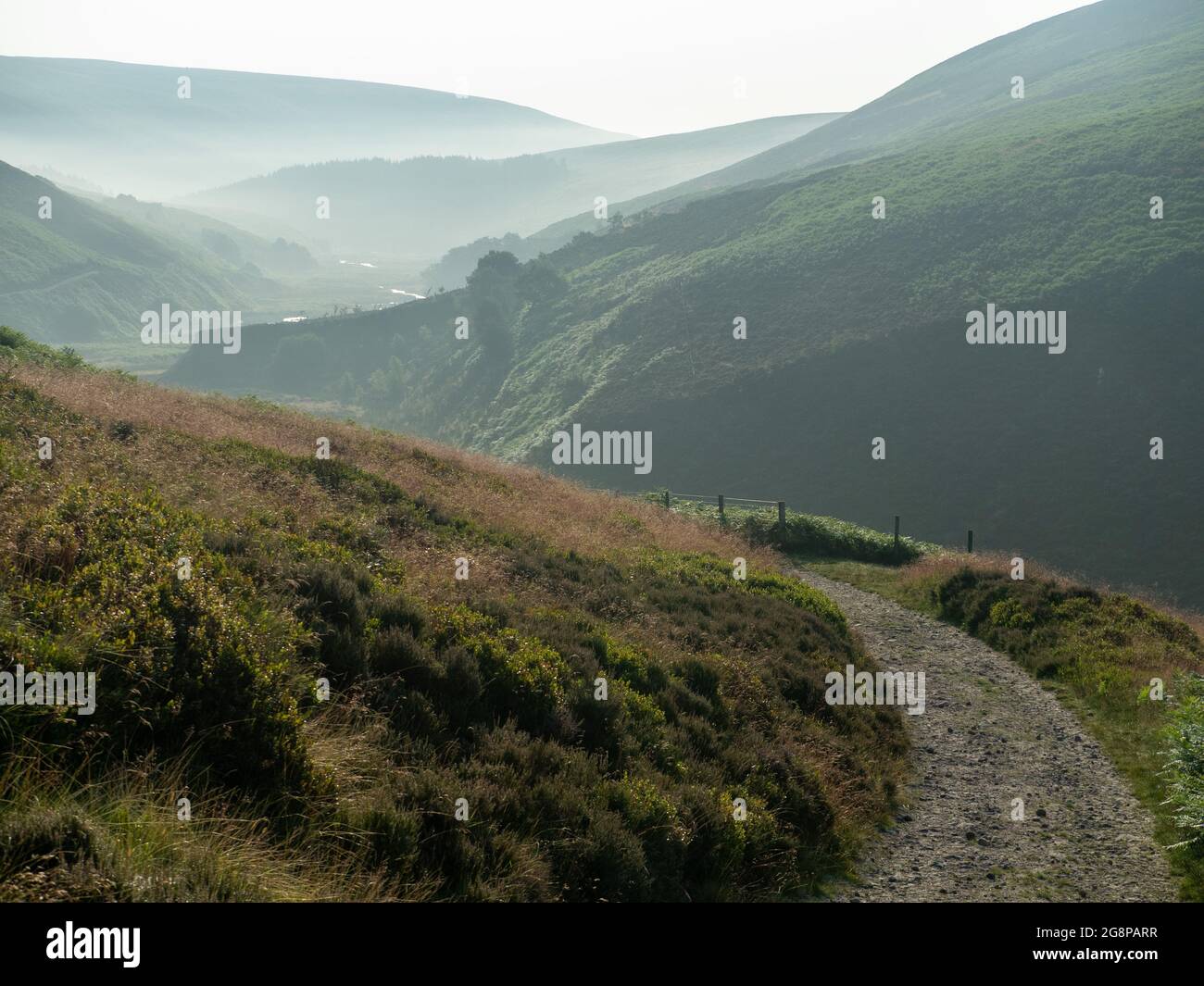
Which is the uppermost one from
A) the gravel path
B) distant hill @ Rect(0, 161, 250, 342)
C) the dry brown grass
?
distant hill @ Rect(0, 161, 250, 342)

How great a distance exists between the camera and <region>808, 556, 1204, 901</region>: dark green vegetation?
32.1 ft

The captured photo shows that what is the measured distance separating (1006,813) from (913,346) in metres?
57.6

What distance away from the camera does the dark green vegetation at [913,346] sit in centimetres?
4803

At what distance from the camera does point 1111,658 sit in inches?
631

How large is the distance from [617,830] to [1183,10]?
168 meters

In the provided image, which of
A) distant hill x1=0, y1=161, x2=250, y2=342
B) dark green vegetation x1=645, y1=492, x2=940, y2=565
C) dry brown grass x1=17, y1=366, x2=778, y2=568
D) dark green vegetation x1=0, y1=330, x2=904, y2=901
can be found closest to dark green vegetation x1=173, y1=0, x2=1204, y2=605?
dark green vegetation x1=645, y1=492, x2=940, y2=565

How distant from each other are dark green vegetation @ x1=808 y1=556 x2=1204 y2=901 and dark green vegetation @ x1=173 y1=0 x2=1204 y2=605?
2228 centimetres

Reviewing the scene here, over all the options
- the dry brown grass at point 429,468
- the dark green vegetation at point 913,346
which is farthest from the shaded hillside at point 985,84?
the dry brown grass at point 429,468

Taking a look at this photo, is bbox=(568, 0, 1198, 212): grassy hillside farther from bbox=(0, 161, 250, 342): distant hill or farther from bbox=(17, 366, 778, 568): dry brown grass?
bbox=(0, 161, 250, 342): distant hill

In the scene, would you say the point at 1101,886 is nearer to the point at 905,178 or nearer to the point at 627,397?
the point at 627,397

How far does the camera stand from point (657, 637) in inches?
491

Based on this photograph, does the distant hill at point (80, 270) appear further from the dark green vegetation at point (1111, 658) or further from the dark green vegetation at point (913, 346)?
the dark green vegetation at point (1111, 658)

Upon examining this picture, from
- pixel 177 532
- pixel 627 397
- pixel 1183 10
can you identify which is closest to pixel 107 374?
pixel 177 532

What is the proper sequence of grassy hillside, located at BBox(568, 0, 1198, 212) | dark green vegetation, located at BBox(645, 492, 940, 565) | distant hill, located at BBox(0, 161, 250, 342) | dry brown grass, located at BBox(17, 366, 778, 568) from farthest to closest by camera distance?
1. distant hill, located at BBox(0, 161, 250, 342)
2. grassy hillside, located at BBox(568, 0, 1198, 212)
3. dark green vegetation, located at BBox(645, 492, 940, 565)
4. dry brown grass, located at BBox(17, 366, 778, 568)
